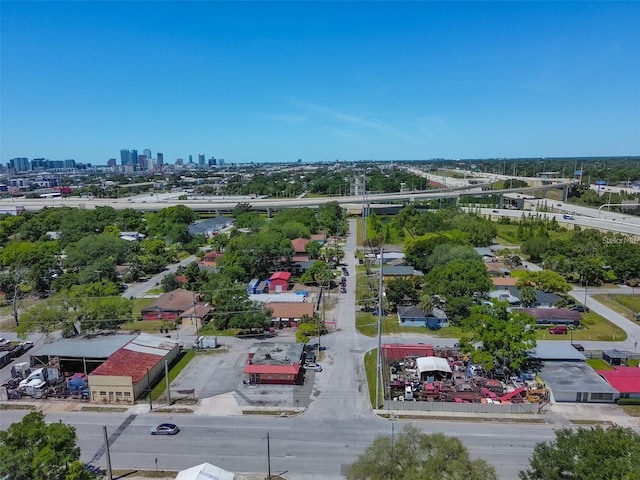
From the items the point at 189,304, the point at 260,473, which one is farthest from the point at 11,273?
the point at 260,473

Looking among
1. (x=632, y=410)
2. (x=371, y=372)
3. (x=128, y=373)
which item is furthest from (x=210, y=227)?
(x=632, y=410)

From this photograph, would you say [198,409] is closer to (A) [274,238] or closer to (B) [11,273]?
(A) [274,238]

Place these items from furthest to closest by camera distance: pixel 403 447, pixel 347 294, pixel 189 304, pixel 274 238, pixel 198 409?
pixel 274 238 < pixel 347 294 < pixel 189 304 < pixel 198 409 < pixel 403 447

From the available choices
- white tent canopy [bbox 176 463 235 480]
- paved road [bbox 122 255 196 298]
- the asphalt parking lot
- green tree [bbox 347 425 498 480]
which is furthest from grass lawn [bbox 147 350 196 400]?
paved road [bbox 122 255 196 298]

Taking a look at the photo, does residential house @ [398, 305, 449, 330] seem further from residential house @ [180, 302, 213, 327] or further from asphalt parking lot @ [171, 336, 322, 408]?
residential house @ [180, 302, 213, 327]

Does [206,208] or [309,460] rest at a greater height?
[206,208]

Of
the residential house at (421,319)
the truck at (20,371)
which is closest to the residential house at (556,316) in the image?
the residential house at (421,319)

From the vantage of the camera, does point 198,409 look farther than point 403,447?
Yes
